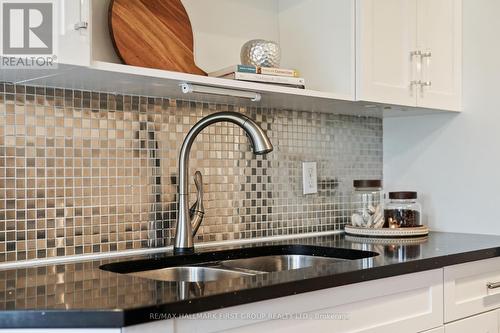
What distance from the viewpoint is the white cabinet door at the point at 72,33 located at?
1.30 meters

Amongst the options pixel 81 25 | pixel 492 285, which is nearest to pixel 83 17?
pixel 81 25

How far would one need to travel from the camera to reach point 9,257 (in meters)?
1.53

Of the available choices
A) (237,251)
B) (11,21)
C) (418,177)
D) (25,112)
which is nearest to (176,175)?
(237,251)

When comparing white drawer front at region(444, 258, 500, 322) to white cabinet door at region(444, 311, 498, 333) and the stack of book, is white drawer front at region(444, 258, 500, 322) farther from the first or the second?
the stack of book

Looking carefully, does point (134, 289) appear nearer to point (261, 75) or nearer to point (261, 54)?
point (261, 75)

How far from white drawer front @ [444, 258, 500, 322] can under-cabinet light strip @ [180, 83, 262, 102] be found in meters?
0.76

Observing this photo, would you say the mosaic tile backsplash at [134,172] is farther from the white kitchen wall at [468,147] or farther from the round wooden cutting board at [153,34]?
the white kitchen wall at [468,147]

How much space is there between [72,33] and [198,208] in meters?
0.72

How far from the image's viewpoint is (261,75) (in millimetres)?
1748

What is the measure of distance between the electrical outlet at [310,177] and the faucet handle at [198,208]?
0.51 m

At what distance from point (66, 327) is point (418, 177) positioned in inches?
70.9

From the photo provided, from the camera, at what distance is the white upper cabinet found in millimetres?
1985

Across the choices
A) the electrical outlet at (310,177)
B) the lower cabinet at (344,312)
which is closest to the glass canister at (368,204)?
the electrical outlet at (310,177)

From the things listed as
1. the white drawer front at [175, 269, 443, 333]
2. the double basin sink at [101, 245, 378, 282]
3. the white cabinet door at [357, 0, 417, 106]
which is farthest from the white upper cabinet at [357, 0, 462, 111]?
the white drawer front at [175, 269, 443, 333]
